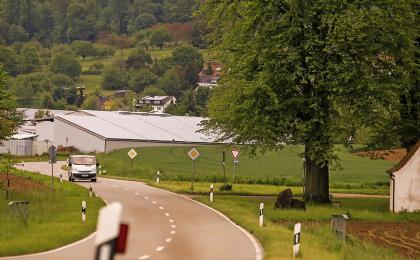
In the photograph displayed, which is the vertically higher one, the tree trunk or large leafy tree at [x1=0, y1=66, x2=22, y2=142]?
large leafy tree at [x1=0, y1=66, x2=22, y2=142]

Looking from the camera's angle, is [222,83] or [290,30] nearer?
[290,30]

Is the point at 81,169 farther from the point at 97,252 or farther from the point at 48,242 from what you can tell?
the point at 97,252

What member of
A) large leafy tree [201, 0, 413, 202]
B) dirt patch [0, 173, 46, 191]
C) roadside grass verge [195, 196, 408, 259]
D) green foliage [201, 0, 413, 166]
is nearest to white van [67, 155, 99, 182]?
dirt patch [0, 173, 46, 191]

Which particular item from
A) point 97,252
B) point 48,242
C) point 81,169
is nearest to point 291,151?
point 81,169

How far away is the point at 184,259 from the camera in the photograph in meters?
20.2

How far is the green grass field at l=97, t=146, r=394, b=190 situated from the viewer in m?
65.2

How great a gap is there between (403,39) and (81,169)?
1022 inches

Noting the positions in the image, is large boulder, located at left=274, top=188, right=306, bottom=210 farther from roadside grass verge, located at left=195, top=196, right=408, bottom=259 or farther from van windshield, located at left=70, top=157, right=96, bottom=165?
van windshield, located at left=70, top=157, right=96, bottom=165

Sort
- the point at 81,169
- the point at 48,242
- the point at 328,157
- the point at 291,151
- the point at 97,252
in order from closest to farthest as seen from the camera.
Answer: the point at 97,252
the point at 48,242
the point at 328,157
the point at 81,169
the point at 291,151

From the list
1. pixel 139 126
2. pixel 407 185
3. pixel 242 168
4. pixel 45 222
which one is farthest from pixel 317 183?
pixel 139 126

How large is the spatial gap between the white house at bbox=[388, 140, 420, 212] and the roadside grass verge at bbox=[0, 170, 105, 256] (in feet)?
46.5

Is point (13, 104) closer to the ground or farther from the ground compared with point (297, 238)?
farther from the ground

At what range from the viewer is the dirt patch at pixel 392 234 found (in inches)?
1030

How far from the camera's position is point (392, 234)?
3077cm
